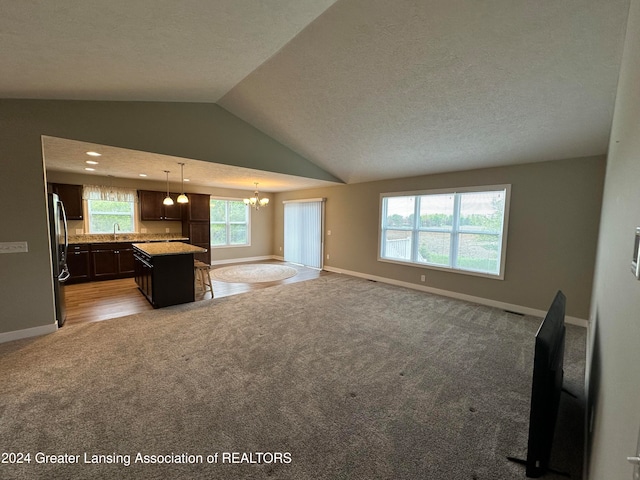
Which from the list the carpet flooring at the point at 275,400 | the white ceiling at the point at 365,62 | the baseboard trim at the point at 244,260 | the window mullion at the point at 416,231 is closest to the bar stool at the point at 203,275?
the carpet flooring at the point at 275,400

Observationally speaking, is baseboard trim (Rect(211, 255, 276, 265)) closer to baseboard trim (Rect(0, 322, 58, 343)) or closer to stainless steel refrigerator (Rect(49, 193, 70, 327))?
stainless steel refrigerator (Rect(49, 193, 70, 327))

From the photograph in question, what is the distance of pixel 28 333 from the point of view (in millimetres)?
3223

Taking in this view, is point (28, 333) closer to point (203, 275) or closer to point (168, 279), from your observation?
point (168, 279)

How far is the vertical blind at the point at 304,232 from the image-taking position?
7.75m

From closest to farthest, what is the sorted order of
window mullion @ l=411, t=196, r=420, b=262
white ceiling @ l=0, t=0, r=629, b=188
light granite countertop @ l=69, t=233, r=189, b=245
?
white ceiling @ l=0, t=0, r=629, b=188, window mullion @ l=411, t=196, r=420, b=262, light granite countertop @ l=69, t=233, r=189, b=245

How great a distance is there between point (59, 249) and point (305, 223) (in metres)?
5.52

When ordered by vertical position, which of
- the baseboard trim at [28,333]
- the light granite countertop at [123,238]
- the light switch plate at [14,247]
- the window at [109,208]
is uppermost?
the window at [109,208]

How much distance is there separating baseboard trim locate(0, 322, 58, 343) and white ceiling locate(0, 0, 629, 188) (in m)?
2.69

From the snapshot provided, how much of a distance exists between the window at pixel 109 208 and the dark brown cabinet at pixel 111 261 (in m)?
0.72

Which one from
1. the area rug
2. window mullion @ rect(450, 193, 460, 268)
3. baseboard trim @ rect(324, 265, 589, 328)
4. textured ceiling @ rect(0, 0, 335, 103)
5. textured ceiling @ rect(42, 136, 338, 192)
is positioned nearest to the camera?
textured ceiling @ rect(0, 0, 335, 103)

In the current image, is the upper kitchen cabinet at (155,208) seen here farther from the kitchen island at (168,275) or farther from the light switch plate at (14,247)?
the light switch plate at (14,247)

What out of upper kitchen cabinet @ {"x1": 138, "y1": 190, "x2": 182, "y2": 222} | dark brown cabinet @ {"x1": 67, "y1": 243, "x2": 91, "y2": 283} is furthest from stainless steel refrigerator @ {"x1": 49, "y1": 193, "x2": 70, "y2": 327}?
upper kitchen cabinet @ {"x1": 138, "y1": 190, "x2": 182, "y2": 222}

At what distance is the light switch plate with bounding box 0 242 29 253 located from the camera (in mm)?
3045

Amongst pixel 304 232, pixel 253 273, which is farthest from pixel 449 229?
pixel 253 273
